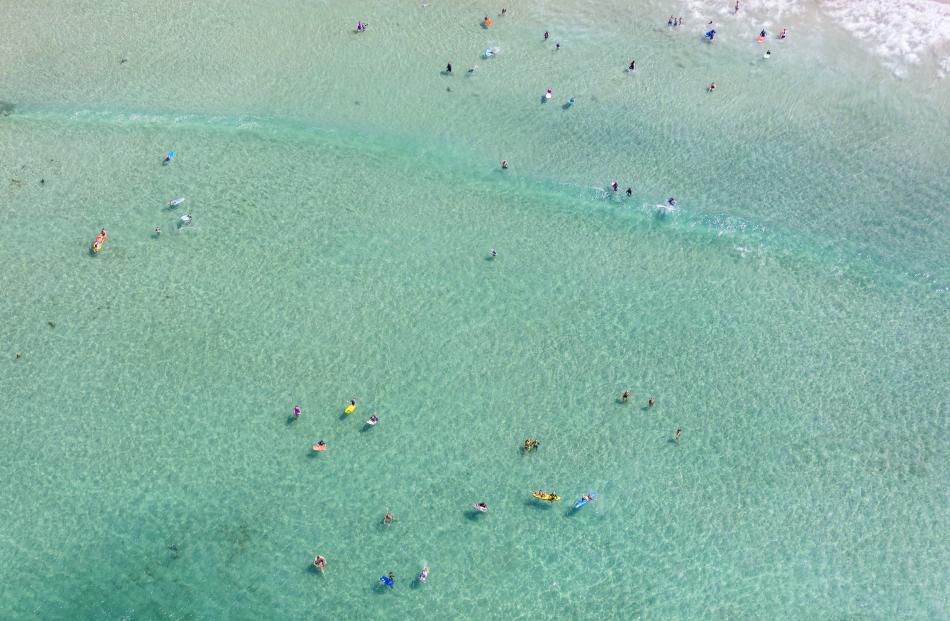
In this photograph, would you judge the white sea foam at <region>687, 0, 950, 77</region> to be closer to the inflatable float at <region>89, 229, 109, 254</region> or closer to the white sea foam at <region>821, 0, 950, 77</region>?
the white sea foam at <region>821, 0, 950, 77</region>

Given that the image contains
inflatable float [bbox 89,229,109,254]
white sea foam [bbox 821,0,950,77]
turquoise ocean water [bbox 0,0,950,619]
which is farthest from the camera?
white sea foam [bbox 821,0,950,77]

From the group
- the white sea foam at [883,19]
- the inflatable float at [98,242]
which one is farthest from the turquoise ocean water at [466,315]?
the white sea foam at [883,19]

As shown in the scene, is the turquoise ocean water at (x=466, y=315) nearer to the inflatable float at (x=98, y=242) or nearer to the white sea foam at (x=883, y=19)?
the inflatable float at (x=98, y=242)

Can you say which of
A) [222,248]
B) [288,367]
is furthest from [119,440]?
[222,248]

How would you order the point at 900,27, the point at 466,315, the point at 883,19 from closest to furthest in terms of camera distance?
the point at 466,315, the point at 900,27, the point at 883,19

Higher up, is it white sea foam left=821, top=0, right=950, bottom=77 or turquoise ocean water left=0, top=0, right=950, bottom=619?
white sea foam left=821, top=0, right=950, bottom=77

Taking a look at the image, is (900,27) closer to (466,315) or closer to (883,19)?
(883,19)

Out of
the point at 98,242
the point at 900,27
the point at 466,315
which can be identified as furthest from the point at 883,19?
the point at 98,242

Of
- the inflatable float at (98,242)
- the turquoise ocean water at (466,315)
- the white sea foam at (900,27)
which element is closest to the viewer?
the turquoise ocean water at (466,315)

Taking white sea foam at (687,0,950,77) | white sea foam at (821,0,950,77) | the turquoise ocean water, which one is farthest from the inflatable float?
white sea foam at (821,0,950,77)

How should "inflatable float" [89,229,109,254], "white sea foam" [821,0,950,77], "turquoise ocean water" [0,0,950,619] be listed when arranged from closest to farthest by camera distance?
1. "turquoise ocean water" [0,0,950,619]
2. "inflatable float" [89,229,109,254]
3. "white sea foam" [821,0,950,77]
